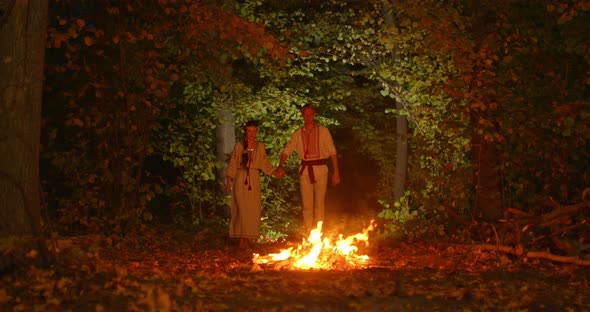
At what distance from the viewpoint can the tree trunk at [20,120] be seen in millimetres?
7672

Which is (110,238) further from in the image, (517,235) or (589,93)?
(589,93)

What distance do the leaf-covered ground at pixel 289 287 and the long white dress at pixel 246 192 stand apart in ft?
8.10

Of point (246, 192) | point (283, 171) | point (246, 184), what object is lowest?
point (246, 192)

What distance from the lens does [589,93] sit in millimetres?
11133

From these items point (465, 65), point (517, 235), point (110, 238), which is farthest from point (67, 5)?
point (517, 235)

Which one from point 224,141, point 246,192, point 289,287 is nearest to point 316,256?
point 289,287

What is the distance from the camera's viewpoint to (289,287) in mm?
7566

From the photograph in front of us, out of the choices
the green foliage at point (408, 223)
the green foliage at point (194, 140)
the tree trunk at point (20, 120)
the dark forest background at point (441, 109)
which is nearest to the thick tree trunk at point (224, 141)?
the green foliage at point (194, 140)

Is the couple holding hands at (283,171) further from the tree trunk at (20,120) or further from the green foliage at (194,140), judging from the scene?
the tree trunk at (20,120)

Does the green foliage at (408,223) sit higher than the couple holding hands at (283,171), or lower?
lower

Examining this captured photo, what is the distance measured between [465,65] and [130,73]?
4.96 metres

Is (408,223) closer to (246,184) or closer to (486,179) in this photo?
(486,179)

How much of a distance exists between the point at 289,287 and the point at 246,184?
5.24 metres

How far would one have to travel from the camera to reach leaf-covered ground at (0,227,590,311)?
6.62 metres
